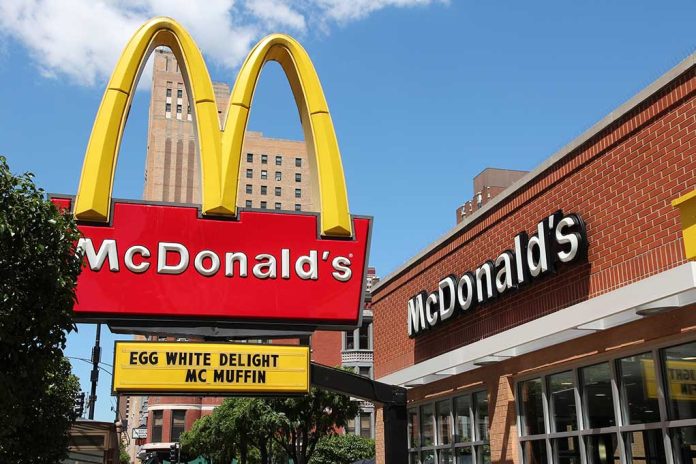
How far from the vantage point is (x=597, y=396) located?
12.7 m

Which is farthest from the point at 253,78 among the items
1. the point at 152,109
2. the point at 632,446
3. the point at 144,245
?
the point at 152,109

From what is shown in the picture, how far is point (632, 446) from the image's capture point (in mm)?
11750

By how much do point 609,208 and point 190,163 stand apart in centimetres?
A: 12117

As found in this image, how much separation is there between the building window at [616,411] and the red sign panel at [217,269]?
378 cm

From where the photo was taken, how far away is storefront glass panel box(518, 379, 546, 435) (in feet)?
47.3

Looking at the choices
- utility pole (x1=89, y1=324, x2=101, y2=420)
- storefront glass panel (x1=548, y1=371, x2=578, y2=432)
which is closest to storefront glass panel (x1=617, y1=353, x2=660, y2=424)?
storefront glass panel (x1=548, y1=371, x2=578, y2=432)

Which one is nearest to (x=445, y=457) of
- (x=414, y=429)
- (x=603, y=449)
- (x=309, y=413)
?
(x=414, y=429)

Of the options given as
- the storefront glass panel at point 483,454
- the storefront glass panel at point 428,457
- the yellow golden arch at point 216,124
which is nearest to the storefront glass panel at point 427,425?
the storefront glass panel at point 428,457

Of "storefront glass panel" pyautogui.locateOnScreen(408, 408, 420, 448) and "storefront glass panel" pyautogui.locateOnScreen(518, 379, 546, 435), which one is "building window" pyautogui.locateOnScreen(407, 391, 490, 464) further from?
"storefront glass panel" pyautogui.locateOnScreen(518, 379, 546, 435)

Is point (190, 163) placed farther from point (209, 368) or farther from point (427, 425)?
point (209, 368)

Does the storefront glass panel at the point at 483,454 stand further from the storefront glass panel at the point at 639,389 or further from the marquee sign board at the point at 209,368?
the marquee sign board at the point at 209,368

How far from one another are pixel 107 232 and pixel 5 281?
4.88m

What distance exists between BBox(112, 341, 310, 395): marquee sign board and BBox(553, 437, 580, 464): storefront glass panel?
4598 mm

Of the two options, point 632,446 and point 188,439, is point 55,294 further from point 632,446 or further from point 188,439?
point 188,439
